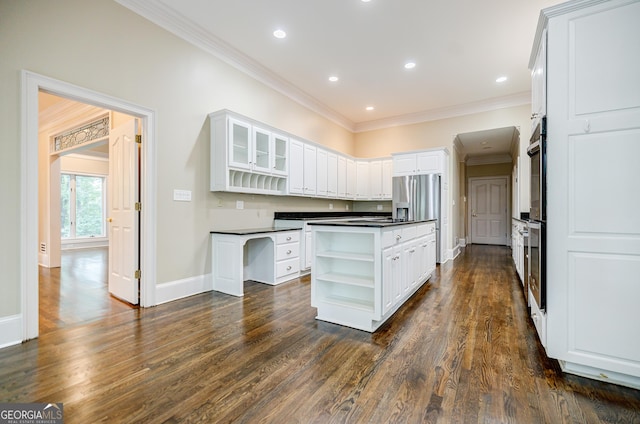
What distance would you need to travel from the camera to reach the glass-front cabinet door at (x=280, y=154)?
4527mm

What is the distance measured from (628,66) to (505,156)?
855cm

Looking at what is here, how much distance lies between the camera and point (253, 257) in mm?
4402

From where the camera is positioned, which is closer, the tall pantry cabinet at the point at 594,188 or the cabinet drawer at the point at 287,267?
the tall pantry cabinet at the point at 594,188

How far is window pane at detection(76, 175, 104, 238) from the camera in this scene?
838cm

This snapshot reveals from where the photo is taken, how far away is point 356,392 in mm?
1681

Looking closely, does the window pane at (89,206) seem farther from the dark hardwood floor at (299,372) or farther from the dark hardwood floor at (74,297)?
the dark hardwood floor at (299,372)

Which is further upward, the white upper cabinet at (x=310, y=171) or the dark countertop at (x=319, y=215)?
the white upper cabinet at (x=310, y=171)

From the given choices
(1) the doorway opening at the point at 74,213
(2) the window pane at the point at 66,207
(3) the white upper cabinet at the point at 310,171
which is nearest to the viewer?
(1) the doorway opening at the point at 74,213

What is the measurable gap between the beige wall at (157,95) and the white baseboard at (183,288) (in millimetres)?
80

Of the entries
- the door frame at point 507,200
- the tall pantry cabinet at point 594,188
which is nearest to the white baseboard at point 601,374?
the tall pantry cabinet at point 594,188

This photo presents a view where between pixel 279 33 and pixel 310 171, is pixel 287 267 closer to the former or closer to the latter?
pixel 310 171

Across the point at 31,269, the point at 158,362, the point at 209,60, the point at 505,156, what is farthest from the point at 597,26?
the point at 505,156

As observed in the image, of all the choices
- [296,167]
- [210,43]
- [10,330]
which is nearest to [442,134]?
[296,167]
